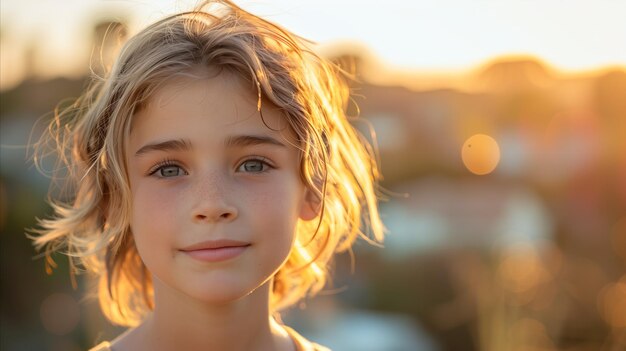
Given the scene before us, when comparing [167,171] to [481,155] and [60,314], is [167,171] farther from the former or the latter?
[60,314]

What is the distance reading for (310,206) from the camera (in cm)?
218

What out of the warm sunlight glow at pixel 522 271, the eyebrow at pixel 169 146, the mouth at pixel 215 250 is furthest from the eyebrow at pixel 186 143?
the warm sunlight glow at pixel 522 271

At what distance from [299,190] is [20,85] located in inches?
221

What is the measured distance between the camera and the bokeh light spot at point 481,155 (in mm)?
6862

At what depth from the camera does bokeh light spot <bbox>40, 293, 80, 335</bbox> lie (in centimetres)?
738

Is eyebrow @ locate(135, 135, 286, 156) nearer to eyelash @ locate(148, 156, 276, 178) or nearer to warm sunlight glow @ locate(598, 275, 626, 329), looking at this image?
eyelash @ locate(148, 156, 276, 178)

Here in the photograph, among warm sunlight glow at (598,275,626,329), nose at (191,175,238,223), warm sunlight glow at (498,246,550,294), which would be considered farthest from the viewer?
warm sunlight glow at (598,275,626,329)

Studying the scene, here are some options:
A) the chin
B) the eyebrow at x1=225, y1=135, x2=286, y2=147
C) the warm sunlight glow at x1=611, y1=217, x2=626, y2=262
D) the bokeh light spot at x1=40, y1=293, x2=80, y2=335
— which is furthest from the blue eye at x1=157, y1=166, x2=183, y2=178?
the bokeh light spot at x1=40, y1=293, x2=80, y2=335

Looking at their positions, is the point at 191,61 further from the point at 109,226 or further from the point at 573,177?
the point at 573,177

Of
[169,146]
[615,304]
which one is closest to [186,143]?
[169,146]

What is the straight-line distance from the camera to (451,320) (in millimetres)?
7613

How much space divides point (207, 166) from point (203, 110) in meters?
0.12

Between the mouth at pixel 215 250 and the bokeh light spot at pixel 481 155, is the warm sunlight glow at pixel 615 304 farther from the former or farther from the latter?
the mouth at pixel 215 250

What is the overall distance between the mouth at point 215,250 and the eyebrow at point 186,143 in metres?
0.21
